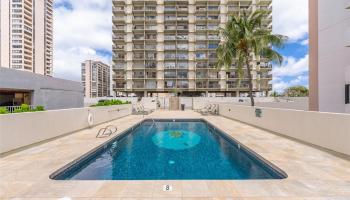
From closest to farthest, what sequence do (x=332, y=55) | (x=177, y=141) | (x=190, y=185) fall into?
1. (x=190, y=185)
2. (x=177, y=141)
3. (x=332, y=55)

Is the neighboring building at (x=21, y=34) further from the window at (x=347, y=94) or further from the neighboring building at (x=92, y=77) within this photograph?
the window at (x=347, y=94)

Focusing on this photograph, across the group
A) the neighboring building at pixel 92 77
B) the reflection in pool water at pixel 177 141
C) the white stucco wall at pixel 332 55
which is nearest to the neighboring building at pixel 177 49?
the white stucco wall at pixel 332 55

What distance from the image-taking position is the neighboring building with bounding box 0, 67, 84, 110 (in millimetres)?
21281

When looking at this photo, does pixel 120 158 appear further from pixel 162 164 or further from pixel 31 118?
pixel 31 118

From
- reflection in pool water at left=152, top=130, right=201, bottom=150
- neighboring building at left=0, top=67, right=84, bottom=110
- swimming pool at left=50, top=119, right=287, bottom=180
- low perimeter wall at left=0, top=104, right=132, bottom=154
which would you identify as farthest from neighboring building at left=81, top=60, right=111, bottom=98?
swimming pool at left=50, top=119, right=287, bottom=180

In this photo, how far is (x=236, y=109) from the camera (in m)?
16.7

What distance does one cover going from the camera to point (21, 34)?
321 feet

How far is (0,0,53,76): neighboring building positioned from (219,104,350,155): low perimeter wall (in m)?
128

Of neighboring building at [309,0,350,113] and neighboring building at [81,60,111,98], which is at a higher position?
neighboring building at [81,60,111,98]

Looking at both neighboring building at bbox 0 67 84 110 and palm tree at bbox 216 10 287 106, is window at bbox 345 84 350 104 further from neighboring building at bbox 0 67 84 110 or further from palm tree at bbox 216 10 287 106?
neighboring building at bbox 0 67 84 110

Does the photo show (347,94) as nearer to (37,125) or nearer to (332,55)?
(332,55)

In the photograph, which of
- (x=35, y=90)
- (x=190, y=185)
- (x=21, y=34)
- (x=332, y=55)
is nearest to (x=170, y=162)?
(x=190, y=185)

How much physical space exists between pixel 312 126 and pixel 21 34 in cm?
13280

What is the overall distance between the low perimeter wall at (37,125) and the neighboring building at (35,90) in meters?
16.1
